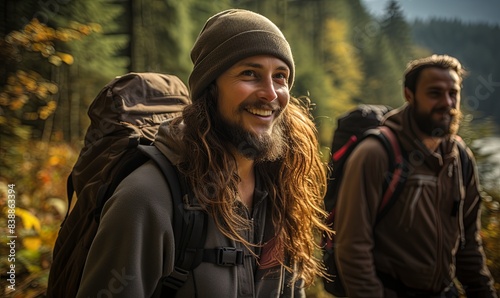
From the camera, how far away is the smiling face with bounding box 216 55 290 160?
227 cm

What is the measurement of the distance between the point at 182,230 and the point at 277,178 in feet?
2.64

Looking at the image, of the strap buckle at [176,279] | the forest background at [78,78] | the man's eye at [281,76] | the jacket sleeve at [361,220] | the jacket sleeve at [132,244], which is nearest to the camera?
the jacket sleeve at [132,244]

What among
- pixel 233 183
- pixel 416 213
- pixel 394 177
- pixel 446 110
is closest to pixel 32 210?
pixel 233 183

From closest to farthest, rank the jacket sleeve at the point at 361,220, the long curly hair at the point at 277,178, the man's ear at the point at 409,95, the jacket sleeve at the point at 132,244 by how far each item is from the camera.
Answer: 1. the jacket sleeve at the point at 132,244
2. the long curly hair at the point at 277,178
3. the jacket sleeve at the point at 361,220
4. the man's ear at the point at 409,95

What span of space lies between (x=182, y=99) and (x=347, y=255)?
6.09ft

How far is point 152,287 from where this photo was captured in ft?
6.15

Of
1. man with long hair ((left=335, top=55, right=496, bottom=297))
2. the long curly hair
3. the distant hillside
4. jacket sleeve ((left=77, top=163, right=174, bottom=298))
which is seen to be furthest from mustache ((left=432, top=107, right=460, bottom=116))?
the distant hillside

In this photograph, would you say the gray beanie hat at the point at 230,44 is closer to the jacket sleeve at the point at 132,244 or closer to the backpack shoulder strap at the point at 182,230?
the backpack shoulder strap at the point at 182,230

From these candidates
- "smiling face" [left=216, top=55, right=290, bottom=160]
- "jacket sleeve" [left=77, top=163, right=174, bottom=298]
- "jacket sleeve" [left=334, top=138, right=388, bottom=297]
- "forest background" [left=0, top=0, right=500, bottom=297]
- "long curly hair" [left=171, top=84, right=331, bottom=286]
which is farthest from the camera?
"forest background" [left=0, top=0, right=500, bottom=297]

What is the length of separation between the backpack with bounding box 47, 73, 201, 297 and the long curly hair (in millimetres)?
114

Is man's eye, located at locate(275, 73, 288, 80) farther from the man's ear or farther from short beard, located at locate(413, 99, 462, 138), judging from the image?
the man's ear

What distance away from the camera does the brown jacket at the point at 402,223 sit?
11.2 ft

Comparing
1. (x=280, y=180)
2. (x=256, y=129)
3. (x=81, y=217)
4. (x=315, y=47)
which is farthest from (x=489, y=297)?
(x=315, y=47)

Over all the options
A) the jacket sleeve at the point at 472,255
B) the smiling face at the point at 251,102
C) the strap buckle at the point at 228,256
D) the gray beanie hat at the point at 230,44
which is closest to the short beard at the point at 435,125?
the jacket sleeve at the point at 472,255
